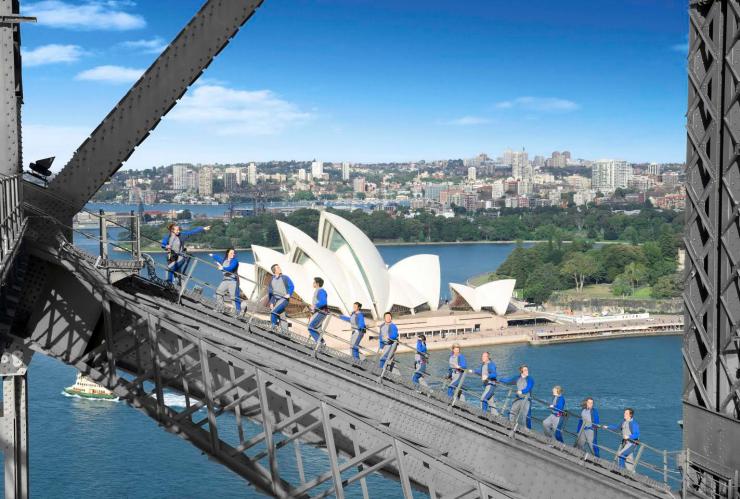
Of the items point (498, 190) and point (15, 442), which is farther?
point (498, 190)

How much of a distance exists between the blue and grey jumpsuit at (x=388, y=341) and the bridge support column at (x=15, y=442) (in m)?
2.46

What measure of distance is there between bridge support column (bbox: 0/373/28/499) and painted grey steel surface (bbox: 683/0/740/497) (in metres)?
3.16

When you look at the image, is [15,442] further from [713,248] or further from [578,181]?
[578,181]

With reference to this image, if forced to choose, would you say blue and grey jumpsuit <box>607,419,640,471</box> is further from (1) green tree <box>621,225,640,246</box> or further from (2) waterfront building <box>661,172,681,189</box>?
(2) waterfront building <box>661,172,681,189</box>

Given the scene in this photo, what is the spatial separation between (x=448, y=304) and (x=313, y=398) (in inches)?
1570

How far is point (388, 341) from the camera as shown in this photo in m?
6.46

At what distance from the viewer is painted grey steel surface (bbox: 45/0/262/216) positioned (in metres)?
5.08

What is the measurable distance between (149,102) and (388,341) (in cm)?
234

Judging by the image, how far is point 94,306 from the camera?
504cm

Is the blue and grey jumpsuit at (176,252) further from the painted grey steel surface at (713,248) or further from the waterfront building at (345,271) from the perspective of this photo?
the waterfront building at (345,271)

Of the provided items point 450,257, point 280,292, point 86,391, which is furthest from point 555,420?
point 450,257

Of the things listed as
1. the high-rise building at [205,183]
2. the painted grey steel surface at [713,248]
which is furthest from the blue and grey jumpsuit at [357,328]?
the high-rise building at [205,183]

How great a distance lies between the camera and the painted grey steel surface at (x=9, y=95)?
4555mm

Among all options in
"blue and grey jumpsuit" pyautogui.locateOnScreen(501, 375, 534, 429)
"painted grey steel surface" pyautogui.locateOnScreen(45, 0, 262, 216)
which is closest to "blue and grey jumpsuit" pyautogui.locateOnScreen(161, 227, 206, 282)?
"painted grey steel surface" pyautogui.locateOnScreen(45, 0, 262, 216)
